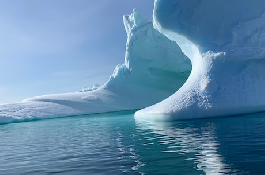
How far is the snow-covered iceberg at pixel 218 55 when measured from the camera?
12695mm

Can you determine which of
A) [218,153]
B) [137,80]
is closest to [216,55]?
[218,153]

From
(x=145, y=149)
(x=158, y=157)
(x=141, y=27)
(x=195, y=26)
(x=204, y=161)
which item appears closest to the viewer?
(x=204, y=161)

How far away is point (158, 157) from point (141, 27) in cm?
2815

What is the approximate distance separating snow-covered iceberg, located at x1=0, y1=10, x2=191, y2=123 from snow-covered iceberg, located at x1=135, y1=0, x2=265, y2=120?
14894 mm

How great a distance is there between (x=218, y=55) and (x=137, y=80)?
19969 mm

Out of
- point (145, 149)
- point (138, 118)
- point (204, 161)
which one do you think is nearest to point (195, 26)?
point (138, 118)

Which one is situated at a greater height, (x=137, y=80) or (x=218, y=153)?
(x=137, y=80)

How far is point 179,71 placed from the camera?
3281cm

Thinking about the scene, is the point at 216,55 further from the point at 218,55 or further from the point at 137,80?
the point at 137,80

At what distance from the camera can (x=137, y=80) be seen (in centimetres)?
3384

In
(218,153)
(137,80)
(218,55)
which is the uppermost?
(137,80)

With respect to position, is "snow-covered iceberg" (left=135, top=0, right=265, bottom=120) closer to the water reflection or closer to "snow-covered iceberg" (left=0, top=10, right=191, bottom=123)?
the water reflection

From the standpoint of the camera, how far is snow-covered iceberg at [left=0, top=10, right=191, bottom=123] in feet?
102

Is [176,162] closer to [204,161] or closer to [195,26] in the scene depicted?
[204,161]
